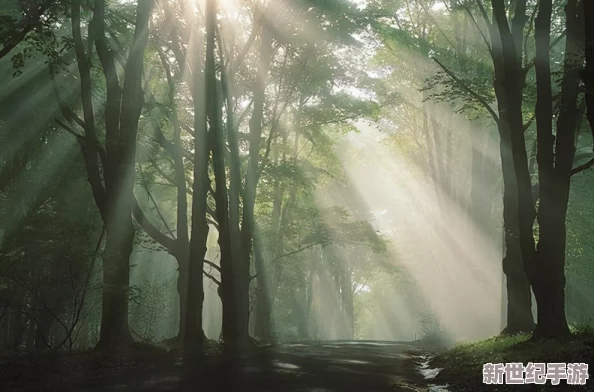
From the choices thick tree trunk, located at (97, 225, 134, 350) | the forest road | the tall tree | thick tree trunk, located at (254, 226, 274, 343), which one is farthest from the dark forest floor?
thick tree trunk, located at (254, 226, 274, 343)

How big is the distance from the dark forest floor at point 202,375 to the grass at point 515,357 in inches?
26.9

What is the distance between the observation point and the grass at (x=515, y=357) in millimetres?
7663

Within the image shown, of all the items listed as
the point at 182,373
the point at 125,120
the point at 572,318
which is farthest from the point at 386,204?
the point at 182,373

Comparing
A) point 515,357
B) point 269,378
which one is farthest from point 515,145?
point 269,378

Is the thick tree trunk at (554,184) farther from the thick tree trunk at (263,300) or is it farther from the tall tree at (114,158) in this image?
the thick tree trunk at (263,300)

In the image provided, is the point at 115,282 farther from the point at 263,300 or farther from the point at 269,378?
the point at 263,300

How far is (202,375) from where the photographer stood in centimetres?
1041

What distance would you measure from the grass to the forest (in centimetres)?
8

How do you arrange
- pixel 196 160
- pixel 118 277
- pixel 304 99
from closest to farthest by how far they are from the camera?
1. pixel 118 277
2. pixel 196 160
3. pixel 304 99

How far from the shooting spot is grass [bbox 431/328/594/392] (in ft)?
25.1

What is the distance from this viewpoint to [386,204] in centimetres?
4491

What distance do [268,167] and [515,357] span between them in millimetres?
16044

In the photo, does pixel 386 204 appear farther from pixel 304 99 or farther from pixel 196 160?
pixel 196 160

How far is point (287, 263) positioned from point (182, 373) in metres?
26.2
